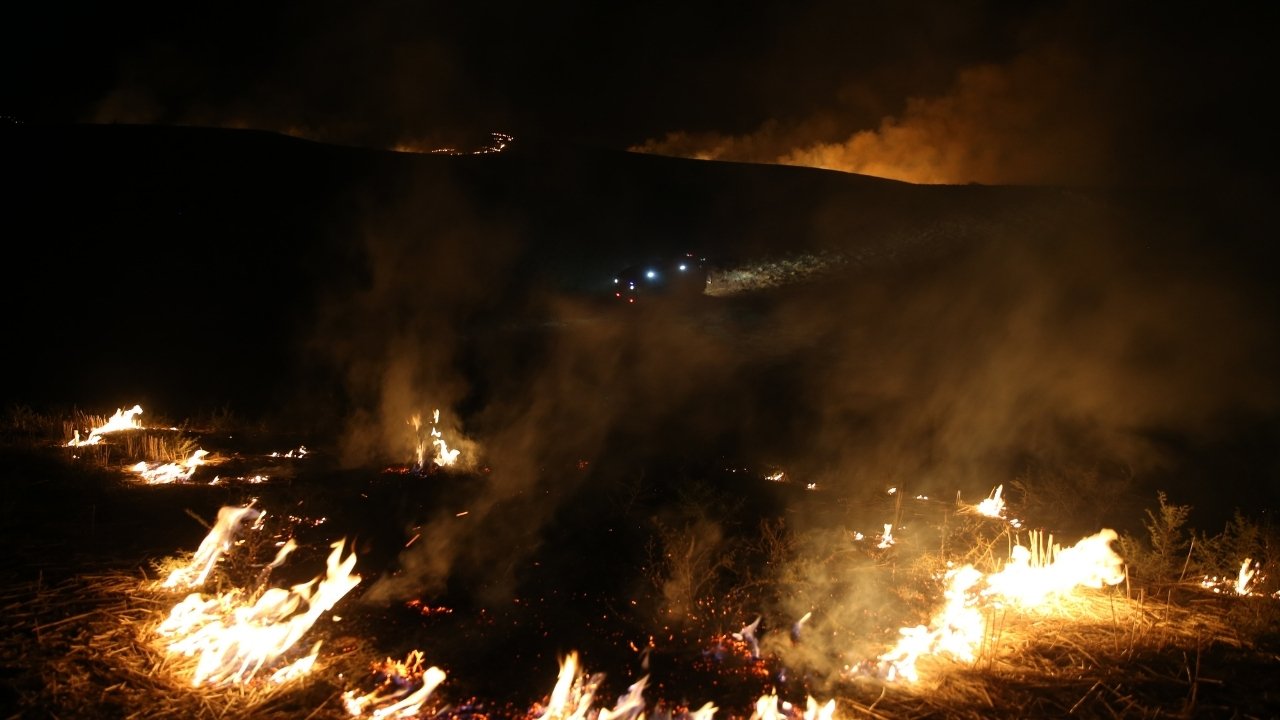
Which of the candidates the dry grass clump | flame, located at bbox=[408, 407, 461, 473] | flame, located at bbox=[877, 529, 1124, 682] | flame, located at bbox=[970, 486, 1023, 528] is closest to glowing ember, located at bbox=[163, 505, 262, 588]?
the dry grass clump

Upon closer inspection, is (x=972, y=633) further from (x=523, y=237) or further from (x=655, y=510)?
(x=523, y=237)

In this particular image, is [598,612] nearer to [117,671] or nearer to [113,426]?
[117,671]

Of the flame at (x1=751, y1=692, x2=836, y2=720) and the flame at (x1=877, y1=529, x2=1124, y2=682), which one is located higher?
the flame at (x1=877, y1=529, x2=1124, y2=682)

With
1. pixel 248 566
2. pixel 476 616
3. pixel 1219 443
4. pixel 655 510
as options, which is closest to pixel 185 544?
pixel 248 566

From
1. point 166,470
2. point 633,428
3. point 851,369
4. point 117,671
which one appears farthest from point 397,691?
point 851,369

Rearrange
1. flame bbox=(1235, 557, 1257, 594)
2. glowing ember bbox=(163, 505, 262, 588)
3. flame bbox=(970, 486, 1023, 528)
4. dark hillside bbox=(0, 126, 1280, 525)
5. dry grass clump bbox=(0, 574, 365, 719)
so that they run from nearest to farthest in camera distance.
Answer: dry grass clump bbox=(0, 574, 365, 719) → glowing ember bbox=(163, 505, 262, 588) → flame bbox=(1235, 557, 1257, 594) → flame bbox=(970, 486, 1023, 528) → dark hillside bbox=(0, 126, 1280, 525)

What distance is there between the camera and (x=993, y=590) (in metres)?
4.14

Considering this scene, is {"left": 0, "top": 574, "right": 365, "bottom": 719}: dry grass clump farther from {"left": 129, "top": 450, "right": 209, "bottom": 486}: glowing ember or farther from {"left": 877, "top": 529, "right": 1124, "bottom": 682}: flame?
{"left": 877, "top": 529, "right": 1124, "bottom": 682}: flame

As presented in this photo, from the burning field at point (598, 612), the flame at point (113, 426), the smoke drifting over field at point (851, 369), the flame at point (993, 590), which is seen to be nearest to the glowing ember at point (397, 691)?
the burning field at point (598, 612)

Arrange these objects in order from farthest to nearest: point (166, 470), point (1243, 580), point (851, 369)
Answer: point (851, 369) < point (166, 470) < point (1243, 580)

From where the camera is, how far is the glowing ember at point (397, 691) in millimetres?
2869

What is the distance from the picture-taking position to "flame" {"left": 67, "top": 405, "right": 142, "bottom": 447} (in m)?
6.86

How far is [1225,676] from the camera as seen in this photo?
3256 mm

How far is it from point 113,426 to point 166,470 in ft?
7.03
